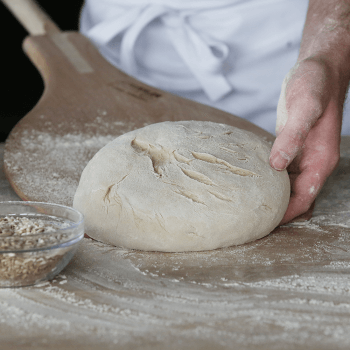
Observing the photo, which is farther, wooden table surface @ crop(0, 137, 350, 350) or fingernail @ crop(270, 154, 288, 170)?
fingernail @ crop(270, 154, 288, 170)

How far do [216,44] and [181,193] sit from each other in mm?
1232

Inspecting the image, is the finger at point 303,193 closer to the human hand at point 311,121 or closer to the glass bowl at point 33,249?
the human hand at point 311,121

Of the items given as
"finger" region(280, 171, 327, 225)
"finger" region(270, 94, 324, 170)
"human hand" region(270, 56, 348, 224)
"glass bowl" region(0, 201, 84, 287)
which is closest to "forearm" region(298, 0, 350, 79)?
"human hand" region(270, 56, 348, 224)

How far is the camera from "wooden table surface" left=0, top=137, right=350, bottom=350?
0.79 m

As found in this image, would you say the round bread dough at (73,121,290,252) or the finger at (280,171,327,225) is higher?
the round bread dough at (73,121,290,252)

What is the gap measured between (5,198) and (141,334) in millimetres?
1039

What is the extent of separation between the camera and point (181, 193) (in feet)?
3.92

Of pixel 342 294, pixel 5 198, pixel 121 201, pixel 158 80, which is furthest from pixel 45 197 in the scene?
pixel 158 80

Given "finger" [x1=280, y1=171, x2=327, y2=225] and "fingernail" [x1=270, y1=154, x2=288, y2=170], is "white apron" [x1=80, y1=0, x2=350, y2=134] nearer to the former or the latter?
"finger" [x1=280, y1=171, x2=327, y2=225]

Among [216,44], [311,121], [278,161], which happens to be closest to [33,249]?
[278,161]

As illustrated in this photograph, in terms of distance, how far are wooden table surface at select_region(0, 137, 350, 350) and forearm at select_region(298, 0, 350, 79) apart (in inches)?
25.4

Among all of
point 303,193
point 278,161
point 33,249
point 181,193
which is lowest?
point 303,193

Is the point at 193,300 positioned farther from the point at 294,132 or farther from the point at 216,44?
the point at 216,44

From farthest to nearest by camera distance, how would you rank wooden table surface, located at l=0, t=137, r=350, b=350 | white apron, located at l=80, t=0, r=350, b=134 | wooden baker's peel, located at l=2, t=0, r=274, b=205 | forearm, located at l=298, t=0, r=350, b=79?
Result: white apron, located at l=80, t=0, r=350, b=134 → wooden baker's peel, located at l=2, t=0, r=274, b=205 → forearm, located at l=298, t=0, r=350, b=79 → wooden table surface, located at l=0, t=137, r=350, b=350
